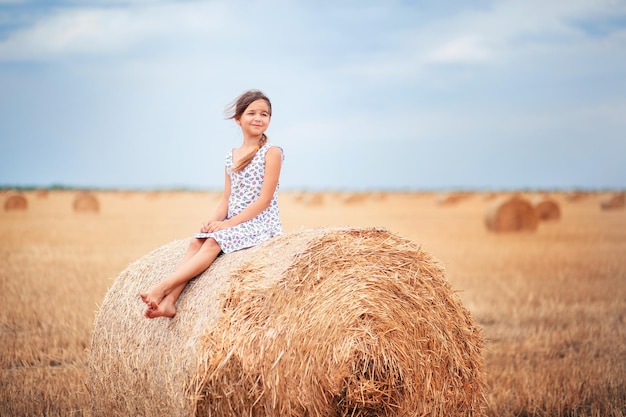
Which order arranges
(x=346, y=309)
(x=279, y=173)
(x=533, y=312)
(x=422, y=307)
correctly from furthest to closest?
1. (x=533, y=312)
2. (x=279, y=173)
3. (x=422, y=307)
4. (x=346, y=309)

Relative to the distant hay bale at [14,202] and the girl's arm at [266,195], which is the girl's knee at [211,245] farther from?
the distant hay bale at [14,202]

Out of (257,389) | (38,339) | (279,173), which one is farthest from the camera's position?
(38,339)

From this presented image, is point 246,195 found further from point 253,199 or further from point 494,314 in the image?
point 494,314

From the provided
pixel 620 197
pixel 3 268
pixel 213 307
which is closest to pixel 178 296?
pixel 213 307

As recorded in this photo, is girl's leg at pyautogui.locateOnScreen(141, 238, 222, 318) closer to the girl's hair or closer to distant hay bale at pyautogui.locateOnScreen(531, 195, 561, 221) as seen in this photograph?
the girl's hair

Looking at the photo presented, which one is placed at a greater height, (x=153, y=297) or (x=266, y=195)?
(x=266, y=195)

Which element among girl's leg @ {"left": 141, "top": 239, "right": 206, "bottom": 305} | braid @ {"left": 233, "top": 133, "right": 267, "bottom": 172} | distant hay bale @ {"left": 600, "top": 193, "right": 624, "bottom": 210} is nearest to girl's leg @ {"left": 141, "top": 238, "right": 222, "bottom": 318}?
girl's leg @ {"left": 141, "top": 239, "right": 206, "bottom": 305}

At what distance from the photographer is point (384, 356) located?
4.15 meters

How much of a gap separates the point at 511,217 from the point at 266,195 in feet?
61.9

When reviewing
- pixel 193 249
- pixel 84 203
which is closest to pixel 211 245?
pixel 193 249

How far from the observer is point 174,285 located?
15.3 feet

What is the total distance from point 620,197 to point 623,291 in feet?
94.7

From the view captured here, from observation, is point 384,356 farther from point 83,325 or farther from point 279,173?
point 83,325

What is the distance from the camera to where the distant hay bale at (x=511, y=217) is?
73.6 ft
